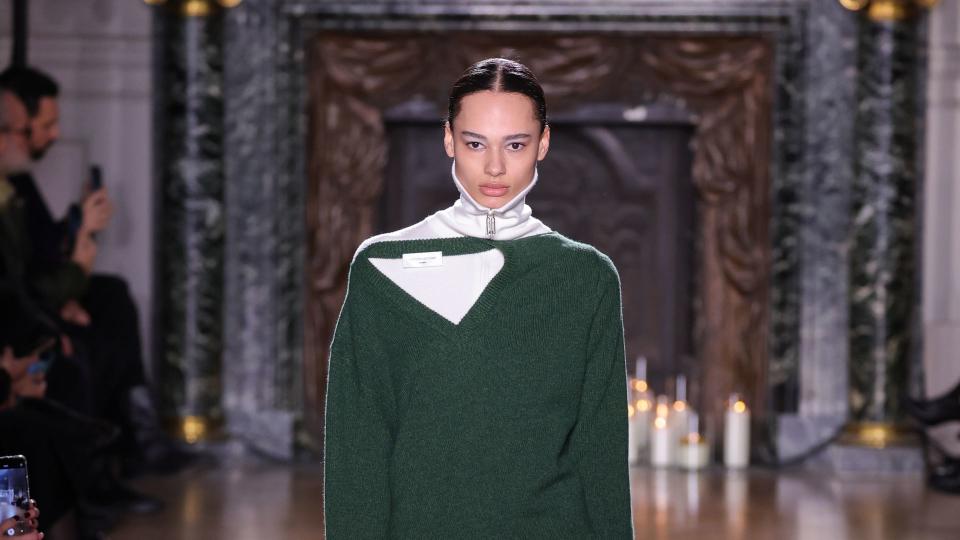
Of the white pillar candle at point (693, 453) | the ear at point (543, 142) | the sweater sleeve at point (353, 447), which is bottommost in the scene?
the white pillar candle at point (693, 453)

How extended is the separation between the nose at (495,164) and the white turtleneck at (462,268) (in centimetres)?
4

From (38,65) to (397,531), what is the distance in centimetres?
585

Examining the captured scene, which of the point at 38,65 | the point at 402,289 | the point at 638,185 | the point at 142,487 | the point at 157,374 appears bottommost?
the point at 142,487

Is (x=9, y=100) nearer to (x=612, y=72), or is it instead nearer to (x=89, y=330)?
(x=89, y=330)

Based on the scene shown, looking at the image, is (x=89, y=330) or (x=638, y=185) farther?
(x=638, y=185)

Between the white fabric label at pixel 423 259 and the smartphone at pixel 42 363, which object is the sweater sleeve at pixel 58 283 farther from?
the white fabric label at pixel 423 259

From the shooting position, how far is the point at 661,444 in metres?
6.45

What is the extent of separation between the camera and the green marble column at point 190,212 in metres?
6.64

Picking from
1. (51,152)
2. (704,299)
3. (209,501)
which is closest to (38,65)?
(51,152)

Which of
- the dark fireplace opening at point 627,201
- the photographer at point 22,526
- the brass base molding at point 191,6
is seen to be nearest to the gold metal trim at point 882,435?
the dark fireplace opening at point 627,201

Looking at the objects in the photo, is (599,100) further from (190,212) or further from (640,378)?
(190,212)

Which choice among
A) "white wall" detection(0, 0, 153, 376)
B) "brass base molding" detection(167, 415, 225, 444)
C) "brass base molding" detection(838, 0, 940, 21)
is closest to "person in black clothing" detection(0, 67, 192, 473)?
"brass base molding" detection(167, 415, 225, 444)

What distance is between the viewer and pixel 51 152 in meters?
6.96

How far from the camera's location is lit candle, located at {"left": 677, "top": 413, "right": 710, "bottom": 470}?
Result: 6457 millimetres
